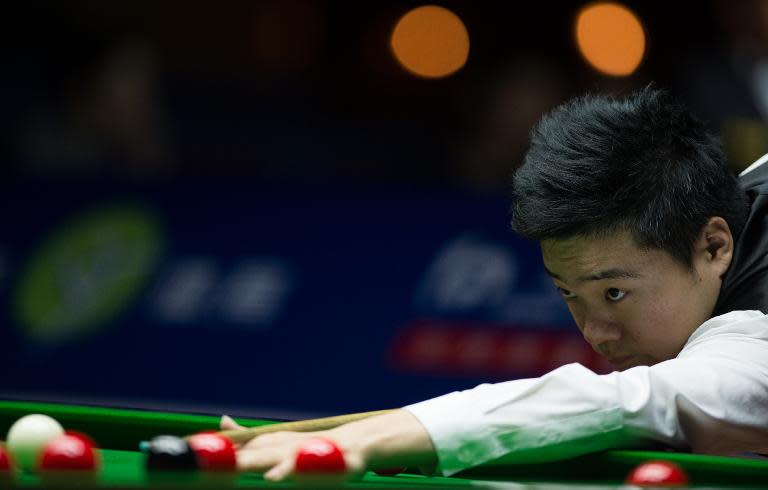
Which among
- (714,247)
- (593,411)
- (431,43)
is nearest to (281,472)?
(593,411)

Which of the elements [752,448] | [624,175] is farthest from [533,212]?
[752,448]

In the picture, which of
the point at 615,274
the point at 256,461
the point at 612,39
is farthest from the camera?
the point at 612,39

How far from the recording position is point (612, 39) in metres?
7.61

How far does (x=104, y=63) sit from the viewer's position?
5.84m

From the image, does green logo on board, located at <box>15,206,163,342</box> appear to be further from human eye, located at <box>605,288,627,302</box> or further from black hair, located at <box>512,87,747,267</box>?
human eye, located at <box>605,288,627,302</box>

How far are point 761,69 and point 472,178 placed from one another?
5.18 ft

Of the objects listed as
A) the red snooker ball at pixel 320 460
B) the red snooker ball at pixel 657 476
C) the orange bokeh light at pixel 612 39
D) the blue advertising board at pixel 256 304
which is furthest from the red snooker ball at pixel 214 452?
the orange bokeh light at pixel 612 39

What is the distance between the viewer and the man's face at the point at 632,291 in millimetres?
2439

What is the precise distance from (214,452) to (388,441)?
288 millimetres

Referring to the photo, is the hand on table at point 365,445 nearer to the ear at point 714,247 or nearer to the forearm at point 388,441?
the forearm at point 388,441

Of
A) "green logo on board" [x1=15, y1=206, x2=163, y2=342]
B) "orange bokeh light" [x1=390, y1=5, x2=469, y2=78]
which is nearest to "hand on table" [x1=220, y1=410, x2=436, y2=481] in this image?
"green logo on board" [x1=15, y1=206, x2=163, y2=342]

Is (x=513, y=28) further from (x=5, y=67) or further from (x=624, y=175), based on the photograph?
(x=624, y=175)

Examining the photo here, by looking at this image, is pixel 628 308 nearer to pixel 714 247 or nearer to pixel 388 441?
pixel 714 247

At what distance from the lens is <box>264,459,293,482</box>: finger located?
185cm
